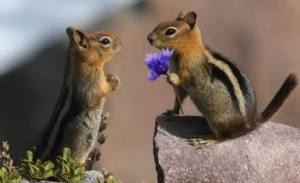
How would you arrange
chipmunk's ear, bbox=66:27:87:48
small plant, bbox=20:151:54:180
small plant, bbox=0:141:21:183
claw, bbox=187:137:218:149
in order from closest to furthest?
small plant, bbox=0:141:21:183 < small plant, bbox=20:151:54:180 < claw, bbox=187:137:218:149 < chipmunk's ear, bbox=66:27:87:48

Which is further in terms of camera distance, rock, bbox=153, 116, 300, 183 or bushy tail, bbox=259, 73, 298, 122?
bushy tail, bbox=259, 73, 298, 122

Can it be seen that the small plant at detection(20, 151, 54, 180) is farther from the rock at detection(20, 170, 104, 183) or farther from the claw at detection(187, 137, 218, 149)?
the claw at detection(187, 137, 218, 149)

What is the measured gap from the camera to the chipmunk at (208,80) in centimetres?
656

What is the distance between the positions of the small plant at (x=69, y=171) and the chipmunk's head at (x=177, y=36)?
879 millimetres

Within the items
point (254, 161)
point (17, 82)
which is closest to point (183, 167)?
point (254, 161)

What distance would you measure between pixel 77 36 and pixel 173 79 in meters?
0.63

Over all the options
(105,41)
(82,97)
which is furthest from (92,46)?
(82,97)

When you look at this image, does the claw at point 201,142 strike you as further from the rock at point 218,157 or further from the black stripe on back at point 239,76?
the black stripe on back at point 239,76

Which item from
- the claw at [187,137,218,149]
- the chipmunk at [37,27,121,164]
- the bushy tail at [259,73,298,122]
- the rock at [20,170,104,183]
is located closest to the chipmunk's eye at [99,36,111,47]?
the chipmunk at [37,27,121,164]

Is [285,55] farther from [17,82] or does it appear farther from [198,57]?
[198,57]

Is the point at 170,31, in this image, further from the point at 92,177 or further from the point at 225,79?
the point at 92,177

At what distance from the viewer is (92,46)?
22.4 feet

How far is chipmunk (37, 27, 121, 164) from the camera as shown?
6.54 meters

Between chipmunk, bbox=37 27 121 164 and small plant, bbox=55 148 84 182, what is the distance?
322 mm
